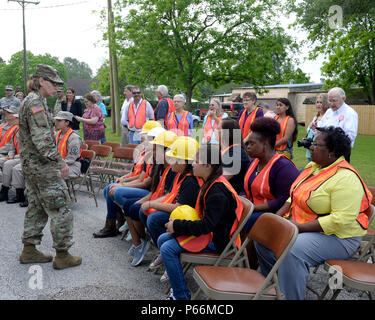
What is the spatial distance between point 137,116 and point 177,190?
16.3 feet

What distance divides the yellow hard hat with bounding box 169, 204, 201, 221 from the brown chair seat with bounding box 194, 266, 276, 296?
1.37 feet

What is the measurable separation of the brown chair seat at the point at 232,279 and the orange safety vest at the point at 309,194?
707 millimetres

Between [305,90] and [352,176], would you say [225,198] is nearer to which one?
[352,176]

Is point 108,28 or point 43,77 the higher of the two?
point 108,28

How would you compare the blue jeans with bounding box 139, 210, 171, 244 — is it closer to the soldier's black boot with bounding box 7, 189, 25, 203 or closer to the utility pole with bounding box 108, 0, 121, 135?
the soldier's black boot with bounding box 7, 189, 25, 203

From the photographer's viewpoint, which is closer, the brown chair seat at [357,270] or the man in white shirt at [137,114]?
the brown chair seat at [357,270]

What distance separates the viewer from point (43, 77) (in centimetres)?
384

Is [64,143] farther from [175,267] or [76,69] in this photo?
[76,69]

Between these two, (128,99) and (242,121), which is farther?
(128,99)

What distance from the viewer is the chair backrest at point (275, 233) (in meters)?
2.54

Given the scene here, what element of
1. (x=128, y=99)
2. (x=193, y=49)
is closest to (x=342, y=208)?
(x=128, y=99)

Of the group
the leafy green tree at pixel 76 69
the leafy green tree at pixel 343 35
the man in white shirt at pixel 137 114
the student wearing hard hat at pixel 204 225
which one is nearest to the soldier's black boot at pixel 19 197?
the man in white shirt at pixel 137 114

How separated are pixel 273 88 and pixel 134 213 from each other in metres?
38.0

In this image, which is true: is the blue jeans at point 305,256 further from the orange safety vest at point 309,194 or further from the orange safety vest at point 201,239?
the orange safety vest at point 201,239
